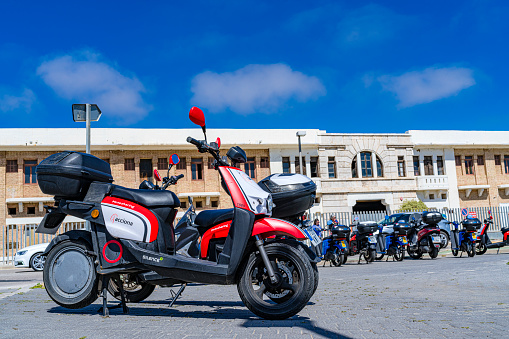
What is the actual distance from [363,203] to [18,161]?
23008 mm

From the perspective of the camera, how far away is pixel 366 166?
33062 mm

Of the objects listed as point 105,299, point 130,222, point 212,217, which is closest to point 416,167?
point 212,217

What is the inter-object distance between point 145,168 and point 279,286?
26.3 m

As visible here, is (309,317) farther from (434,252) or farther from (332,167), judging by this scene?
(332,167)

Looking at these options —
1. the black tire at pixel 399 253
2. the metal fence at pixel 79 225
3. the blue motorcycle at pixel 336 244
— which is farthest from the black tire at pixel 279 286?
the metal fence at pixel 79 225

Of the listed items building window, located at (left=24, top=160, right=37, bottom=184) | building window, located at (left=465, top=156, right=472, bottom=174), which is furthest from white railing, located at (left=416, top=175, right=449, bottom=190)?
building window, located at (left=24, top=160, right=37, bottom=184)

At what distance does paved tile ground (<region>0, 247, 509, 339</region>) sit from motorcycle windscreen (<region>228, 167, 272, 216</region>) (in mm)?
1097

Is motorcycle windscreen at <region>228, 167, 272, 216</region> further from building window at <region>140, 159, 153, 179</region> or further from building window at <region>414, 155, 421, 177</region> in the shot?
building window at <region>414, 155, 421, 177</region>

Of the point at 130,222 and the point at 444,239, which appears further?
the point at 444,239

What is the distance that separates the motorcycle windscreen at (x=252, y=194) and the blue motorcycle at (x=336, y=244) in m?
8.84

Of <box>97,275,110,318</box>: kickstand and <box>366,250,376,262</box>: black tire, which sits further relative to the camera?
<box>366,250,376,262</box>: black tire

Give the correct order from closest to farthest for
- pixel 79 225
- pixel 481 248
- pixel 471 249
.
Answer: pixel 471 249
pixel 481 248
pixel 79 225

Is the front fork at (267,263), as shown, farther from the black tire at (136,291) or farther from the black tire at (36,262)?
the black tire at (36,262)

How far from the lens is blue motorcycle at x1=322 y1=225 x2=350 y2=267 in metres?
13.2
